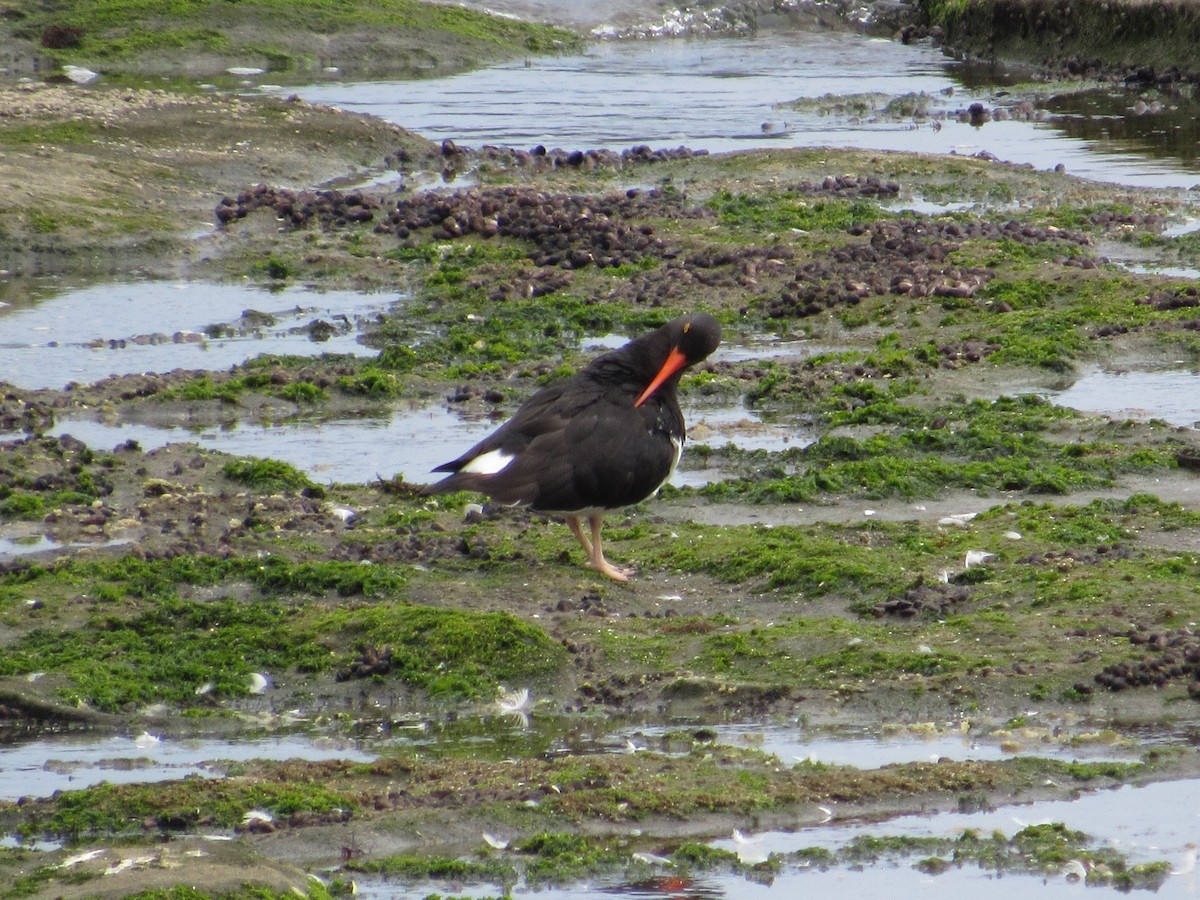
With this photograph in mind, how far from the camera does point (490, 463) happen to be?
7.50m

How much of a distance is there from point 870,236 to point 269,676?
819 cm

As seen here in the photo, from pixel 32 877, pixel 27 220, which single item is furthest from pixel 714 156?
pixel 32 877

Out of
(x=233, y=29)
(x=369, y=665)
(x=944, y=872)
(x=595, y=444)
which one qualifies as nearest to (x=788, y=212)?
(x=595, y=444)

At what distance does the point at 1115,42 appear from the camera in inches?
1061

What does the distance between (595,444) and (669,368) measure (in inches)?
25.9

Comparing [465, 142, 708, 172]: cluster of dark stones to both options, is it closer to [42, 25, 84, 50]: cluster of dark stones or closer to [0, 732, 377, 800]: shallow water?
[42, 25, 84, 50]: cluster of dark stones

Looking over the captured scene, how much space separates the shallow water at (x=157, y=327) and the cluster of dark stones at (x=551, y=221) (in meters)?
1.32

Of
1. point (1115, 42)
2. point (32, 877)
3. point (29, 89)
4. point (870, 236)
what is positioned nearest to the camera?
point (32, 877)

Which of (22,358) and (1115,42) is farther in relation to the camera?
(1115,42)

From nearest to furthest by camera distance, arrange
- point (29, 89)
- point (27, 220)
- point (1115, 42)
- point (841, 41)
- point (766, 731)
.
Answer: point (766, 731) → point (27, 220) → point (29, 89) → point (1115, 42) → point (841, 41)

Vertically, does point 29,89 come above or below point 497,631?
above

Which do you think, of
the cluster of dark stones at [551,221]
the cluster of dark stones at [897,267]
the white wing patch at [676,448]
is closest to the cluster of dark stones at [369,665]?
the white wing patch at [676,448]

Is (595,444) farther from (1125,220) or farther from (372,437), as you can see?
(1125,220)

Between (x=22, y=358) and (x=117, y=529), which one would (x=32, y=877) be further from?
(x=22, y=358)
